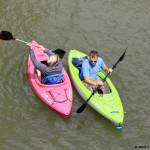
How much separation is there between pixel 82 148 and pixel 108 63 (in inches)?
162

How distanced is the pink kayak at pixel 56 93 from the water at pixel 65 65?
0.99 feet

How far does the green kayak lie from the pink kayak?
324mm

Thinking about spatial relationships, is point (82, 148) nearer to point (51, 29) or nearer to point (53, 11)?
point (51, 29)

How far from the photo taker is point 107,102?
1173cm

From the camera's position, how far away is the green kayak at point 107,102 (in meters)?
11.4

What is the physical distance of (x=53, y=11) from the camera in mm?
16750

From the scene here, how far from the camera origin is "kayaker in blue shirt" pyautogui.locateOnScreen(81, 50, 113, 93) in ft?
40.3

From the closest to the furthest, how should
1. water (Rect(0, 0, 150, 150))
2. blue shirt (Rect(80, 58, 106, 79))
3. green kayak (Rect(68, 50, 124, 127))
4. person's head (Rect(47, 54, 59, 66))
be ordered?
water (Rect(0, 0, 150, 150)) < green kayak (Rect(68, 50, 124, 127)) < person's head (Rect(47, 54, 59, 66)) < blue shirt (Rect(80, 58, 106, 79))

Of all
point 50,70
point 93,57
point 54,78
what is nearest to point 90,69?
point 93,57

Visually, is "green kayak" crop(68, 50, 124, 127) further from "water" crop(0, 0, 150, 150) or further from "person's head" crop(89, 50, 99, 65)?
"person's head" crop(89, 50, 99, 65)

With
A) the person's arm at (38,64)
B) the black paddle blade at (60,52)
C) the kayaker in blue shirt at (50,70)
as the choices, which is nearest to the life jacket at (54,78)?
the kayaker in blue shirt at (50,70)

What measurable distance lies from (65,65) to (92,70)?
5.48ft

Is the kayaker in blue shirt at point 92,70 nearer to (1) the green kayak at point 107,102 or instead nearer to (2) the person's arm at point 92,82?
(2) the person's arm at point 92,82

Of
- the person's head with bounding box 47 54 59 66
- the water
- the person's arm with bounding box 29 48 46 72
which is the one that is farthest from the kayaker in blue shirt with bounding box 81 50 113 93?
the person's arm with bounding box 29 48 46 72
